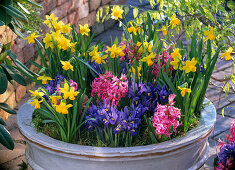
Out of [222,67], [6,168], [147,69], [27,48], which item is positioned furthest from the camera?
[222,67]

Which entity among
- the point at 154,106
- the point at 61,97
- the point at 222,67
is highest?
the point at 61,97

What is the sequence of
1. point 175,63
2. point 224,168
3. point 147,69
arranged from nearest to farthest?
point 224,168 < point 175,63 < point 147,69

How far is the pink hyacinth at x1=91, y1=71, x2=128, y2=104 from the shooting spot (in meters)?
1.76

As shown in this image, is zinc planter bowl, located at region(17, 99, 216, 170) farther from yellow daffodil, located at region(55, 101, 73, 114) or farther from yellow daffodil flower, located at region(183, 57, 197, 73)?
yellow daffodil flower, located at region(183, 57, 197, 73)

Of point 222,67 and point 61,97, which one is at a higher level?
point 61,97

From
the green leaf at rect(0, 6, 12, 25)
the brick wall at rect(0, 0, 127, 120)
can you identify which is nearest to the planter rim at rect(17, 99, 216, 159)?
the green leaf at rect(0, 6, 12, 25)

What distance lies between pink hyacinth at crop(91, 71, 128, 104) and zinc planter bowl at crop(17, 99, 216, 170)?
0.91ft

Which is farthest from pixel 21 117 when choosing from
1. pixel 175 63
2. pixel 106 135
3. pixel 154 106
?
pixel 175 63

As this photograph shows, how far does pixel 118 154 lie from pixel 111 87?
0.33m

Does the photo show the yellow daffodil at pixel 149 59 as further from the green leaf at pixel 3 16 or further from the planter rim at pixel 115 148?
the green leaf at pixel 3 16

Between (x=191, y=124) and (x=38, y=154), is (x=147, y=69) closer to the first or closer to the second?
(x=191, y=124)

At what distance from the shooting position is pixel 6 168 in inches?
94.4

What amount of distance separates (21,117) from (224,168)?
99cm

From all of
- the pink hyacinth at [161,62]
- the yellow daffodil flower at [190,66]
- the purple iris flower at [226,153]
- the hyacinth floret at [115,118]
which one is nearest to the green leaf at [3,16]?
the hyacinth floret at [115,118]
